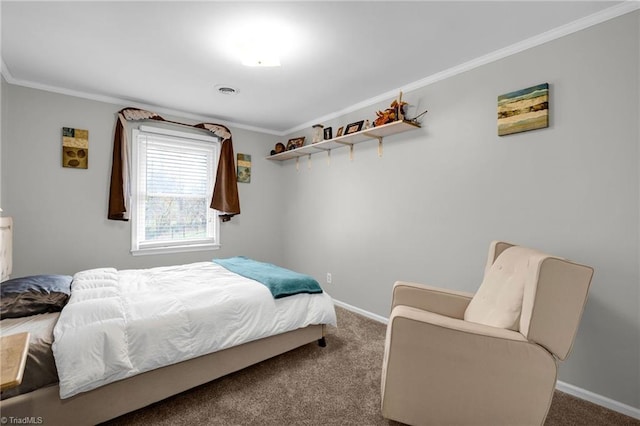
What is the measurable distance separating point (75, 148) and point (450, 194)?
3.73 meters

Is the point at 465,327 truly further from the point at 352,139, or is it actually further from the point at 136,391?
the point at 352,139

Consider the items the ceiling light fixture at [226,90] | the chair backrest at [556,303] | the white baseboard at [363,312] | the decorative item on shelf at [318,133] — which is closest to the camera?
the chair backrest at [556,303]

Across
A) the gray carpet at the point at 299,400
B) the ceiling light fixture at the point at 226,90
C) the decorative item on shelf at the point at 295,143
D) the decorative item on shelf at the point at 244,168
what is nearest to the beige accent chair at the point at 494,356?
the gray carpet at the point at 299,400

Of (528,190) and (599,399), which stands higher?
(528,190)

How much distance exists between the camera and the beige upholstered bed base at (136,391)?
1.42m

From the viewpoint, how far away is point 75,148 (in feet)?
10.1

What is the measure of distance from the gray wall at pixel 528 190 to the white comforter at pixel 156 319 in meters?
1.12

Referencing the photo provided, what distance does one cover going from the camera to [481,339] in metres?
1.39

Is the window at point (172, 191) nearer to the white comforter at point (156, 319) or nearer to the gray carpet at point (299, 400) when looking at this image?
the white comforter at point (156, 319)

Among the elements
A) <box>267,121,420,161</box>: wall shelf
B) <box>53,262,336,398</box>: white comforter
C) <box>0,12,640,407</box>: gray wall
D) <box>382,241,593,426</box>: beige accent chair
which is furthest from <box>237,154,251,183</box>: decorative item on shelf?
<box>382,241,593,426</box>: beige accent chair

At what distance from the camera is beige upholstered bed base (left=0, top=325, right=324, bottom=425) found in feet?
4.65

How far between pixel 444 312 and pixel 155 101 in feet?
11.8

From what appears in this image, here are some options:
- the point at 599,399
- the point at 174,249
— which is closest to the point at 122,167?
the point at 174,249

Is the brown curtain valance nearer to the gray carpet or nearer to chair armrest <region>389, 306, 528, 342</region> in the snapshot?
the gray carpet
